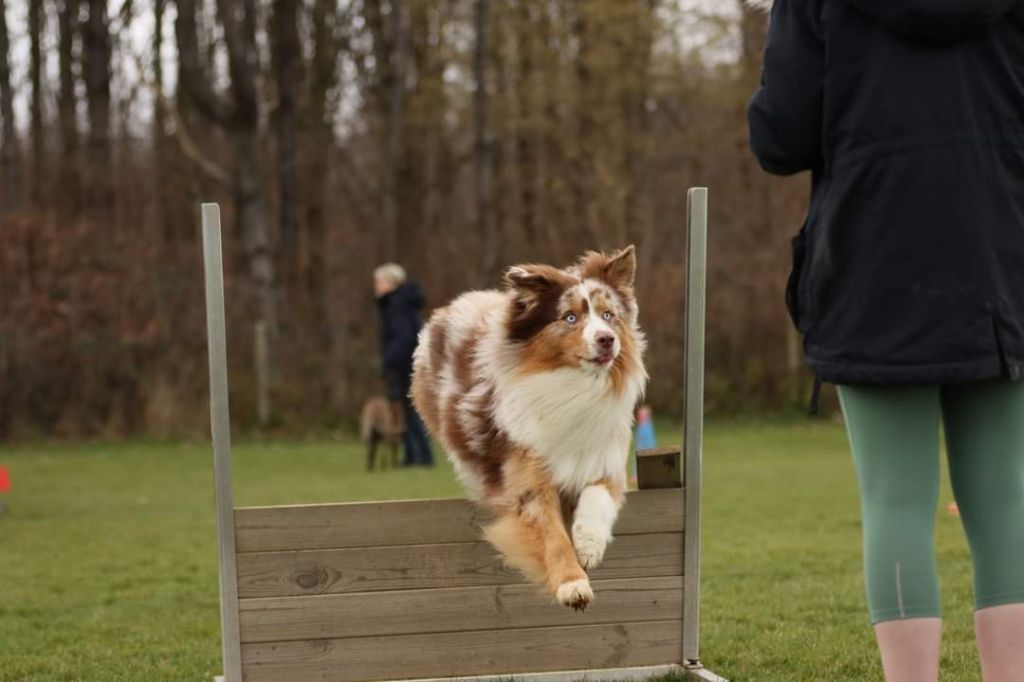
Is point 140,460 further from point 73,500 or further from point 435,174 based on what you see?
point 435,174

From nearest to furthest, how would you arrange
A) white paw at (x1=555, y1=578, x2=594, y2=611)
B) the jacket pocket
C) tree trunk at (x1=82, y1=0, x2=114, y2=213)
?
the jacket pocket, white paw at (x1=555, y1=578, x2=594, y2=611), tree trunk at (x1=82, y1=0, x2=114, y2=213)

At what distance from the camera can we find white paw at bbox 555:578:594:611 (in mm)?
3227

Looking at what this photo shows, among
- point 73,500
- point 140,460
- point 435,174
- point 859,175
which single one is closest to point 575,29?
point 435,174

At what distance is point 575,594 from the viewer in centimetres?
323

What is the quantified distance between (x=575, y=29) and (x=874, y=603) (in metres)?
21.2

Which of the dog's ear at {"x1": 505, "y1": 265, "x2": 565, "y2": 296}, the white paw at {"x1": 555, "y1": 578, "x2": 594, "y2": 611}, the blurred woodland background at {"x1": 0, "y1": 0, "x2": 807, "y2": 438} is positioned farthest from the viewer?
the blurred woodland background at {"x1": 0, "y1": 0, "x2": 807, "y2": 438}

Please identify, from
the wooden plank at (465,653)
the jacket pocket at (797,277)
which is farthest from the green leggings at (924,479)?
the wooden plank at (465,653)

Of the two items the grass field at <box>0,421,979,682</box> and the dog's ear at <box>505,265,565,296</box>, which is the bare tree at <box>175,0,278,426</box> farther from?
the dog's ear at <box>505,265,565,296</box>

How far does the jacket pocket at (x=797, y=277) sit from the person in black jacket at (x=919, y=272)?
2.3 inches

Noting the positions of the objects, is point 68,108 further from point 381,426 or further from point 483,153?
point 381,426

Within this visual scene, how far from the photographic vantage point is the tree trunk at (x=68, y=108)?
22.3 meters

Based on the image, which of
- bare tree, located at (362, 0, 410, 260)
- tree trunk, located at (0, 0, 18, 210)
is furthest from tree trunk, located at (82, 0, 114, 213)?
bare tree, located at (362, 0, 410, 260)

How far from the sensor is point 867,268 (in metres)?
2.42

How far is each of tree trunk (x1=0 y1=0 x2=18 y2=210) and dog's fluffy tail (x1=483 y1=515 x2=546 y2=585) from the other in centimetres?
1824
